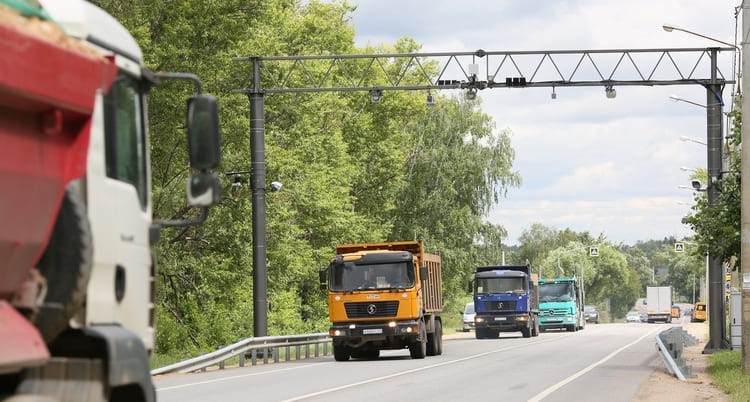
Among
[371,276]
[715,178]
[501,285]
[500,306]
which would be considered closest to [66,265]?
[371,276]

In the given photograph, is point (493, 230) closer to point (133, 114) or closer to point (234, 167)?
point (234, 167)

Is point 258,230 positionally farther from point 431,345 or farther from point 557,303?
point 557,303

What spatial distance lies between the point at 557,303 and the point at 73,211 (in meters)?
66.8

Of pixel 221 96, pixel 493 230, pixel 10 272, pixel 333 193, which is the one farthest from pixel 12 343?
pixel 493 230

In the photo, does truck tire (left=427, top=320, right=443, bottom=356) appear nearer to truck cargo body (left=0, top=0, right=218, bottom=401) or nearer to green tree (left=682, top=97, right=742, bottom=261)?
green tree (left=682, top=97, right=742, bottom=261)

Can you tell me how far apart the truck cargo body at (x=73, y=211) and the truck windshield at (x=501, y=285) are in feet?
163

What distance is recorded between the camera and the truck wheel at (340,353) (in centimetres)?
3553

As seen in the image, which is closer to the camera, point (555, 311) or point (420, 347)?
point (420, 347)

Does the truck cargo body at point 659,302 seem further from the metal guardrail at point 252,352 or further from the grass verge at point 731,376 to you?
the grass verge at point 731,376

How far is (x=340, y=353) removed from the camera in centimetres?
3566

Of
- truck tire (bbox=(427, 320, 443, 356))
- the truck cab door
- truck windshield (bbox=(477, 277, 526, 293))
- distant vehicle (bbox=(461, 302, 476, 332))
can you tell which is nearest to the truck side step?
the truck cab door

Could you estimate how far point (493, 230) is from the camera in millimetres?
78562

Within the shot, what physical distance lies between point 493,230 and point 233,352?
47.3 metres

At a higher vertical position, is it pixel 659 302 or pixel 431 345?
pixel 431 345
